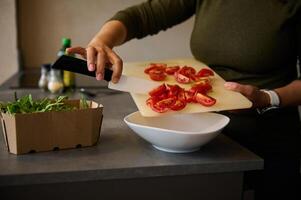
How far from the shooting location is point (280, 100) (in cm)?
95

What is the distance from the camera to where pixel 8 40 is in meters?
1.71

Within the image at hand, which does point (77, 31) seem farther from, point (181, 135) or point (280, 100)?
point (181, 135)

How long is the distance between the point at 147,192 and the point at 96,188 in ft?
0.31

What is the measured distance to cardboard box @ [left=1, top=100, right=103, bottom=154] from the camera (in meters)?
0.71

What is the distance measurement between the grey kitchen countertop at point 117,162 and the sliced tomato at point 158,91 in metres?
0.10

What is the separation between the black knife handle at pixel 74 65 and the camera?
731 millimetres

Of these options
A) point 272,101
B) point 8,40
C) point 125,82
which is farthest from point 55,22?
point 272,101

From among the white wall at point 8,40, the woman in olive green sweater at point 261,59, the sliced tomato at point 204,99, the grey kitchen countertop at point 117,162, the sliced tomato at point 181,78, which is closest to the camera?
the grey kitchen countertop at point 117,162

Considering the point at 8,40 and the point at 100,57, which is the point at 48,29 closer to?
the point at 8,40

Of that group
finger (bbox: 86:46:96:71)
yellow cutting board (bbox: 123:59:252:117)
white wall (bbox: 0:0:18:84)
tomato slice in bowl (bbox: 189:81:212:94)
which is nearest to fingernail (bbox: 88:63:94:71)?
finger (bbox: 86:46:96:71)

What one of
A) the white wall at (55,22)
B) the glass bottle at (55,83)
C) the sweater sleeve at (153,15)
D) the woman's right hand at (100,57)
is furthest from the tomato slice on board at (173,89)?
the white wall at (55,22)

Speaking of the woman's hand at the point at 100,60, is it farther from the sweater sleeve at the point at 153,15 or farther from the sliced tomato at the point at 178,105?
the sweater sleeve at the point at 153,15

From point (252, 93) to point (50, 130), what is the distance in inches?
17.3

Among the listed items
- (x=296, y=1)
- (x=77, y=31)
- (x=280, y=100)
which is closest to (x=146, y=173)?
(x=280, y=100)
